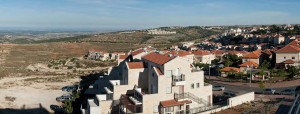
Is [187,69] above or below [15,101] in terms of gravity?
above

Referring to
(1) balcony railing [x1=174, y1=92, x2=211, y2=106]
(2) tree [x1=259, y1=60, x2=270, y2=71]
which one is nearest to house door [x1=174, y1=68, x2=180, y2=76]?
(1) balcony railing [x1=174, y1=92, x2=211, y2=106]

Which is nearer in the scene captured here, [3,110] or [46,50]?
[3,110]

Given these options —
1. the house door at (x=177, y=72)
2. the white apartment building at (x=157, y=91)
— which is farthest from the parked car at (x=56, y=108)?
the house door at (x=177, y=72)

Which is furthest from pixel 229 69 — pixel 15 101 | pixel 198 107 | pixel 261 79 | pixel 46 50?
pixel 46 50

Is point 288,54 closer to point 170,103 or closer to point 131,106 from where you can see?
point 170,103

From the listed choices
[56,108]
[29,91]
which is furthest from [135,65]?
[29,91]

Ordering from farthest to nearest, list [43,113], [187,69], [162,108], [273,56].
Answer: [273,56]
[43,113]
[187,69]
[162,108]

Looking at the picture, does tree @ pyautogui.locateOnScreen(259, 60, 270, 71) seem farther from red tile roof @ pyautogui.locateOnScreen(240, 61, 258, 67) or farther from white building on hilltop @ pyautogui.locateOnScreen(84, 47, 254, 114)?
white building on hilltop @ pyautogui.locateOnScreen(84, 47, 254, 114)

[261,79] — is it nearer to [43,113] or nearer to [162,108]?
[162,108]

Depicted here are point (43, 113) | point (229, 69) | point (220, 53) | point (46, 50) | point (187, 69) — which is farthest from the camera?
point (46, 50)
